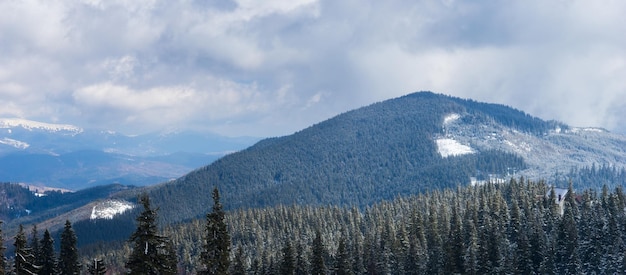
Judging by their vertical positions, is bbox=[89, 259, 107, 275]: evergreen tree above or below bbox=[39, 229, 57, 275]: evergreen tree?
below

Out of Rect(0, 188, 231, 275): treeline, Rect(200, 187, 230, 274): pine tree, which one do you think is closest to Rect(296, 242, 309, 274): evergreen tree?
Rect(0, 188, 231, 275): treeline

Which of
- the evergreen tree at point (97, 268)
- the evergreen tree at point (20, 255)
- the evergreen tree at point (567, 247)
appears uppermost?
the evergreen tree at point (20, 255)

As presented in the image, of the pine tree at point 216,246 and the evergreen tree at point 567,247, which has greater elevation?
the pine tree at point 216,246

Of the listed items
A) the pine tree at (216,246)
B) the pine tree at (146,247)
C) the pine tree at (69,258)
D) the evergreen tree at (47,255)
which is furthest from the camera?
the pine tree at (69,258)

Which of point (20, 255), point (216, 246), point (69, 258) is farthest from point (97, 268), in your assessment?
point (216, 246)

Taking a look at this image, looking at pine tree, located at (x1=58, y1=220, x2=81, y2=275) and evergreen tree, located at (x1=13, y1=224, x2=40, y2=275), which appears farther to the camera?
pine tree, located at (x1=58, y1=220, x2=81, y2=275)

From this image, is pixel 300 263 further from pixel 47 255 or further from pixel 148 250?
pixel 148 250

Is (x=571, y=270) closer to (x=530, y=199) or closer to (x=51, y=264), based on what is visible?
(x=530, y=199)

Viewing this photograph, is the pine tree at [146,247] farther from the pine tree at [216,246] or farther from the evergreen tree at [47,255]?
the evergreen tree at [47,255]

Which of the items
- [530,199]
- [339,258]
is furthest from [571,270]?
[339,258]

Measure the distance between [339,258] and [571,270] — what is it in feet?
159

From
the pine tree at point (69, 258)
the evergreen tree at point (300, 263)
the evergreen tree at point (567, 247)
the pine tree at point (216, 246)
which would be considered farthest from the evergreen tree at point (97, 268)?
the evergreen tree at point (567, 247)

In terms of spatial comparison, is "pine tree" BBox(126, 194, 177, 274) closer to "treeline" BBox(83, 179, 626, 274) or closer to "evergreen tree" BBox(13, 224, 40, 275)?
"evergreen tree" BBox(13, 224, 40, 275)


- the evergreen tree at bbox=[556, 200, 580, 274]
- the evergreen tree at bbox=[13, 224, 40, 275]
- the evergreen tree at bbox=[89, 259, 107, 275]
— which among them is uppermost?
the evergreen tree at bbox=[13, 224, 40, 275]
